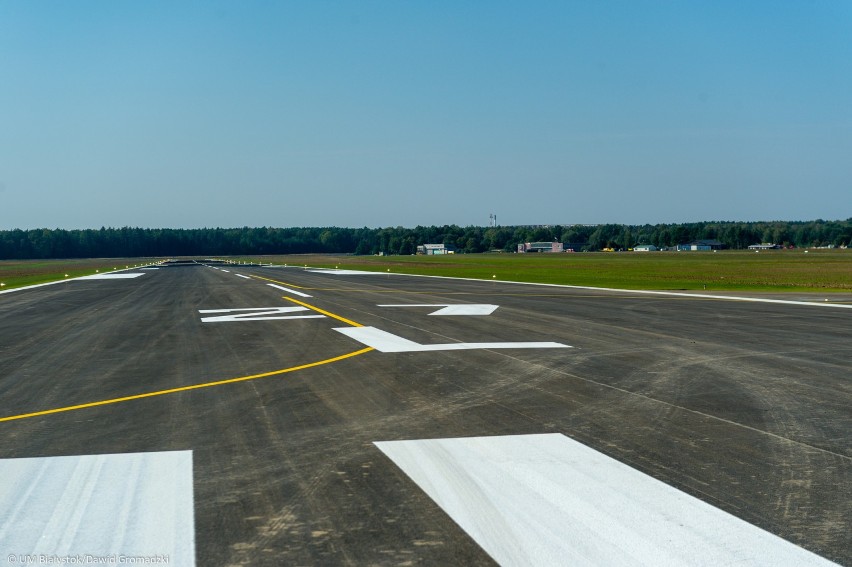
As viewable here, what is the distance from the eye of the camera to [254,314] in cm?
2270

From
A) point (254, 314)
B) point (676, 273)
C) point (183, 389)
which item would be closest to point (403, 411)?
point (183, 389)

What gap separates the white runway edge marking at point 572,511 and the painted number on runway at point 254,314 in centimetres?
1479

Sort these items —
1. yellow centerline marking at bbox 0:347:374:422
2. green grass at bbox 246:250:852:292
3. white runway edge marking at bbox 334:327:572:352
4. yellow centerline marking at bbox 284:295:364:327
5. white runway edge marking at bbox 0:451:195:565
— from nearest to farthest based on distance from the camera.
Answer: white runway edge marking at bbox 0:451:195:565 < yellow centerline marking at bbox 0:347:374:422 < white runway edge marking at bbox 334:327:572:352 < yellow centerline marking at bbox 284:295:364:327 < green grass at bbox 246:250:852:292

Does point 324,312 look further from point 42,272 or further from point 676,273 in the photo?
point 42,272

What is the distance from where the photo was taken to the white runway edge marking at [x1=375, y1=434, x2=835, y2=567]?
454 cm

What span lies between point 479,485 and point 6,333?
53.6 feet

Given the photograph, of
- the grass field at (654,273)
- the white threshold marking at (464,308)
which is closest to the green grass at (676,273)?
the grass field at (654,273)

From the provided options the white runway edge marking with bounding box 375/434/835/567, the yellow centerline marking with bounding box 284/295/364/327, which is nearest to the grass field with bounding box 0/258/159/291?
the yellow centerline marking with bounding box 284/295/364/327

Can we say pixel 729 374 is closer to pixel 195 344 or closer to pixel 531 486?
pixel 531 486

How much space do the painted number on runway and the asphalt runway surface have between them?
63.5 inches

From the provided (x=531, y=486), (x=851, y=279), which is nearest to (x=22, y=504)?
(x=531, y=486)

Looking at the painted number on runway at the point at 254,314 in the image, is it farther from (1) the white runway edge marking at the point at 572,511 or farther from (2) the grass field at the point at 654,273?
(2) the grass field at the point at 654,273

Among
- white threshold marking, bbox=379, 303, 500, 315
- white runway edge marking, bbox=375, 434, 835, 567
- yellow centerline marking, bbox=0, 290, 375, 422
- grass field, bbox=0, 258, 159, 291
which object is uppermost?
white runway edge marking, bbox=375, 434, 835, 567

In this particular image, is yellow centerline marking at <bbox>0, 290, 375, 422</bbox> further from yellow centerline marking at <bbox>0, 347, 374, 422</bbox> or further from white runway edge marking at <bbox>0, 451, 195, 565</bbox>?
white runway edge marking at <bbox>0, 451, 195, 565</bbox>
